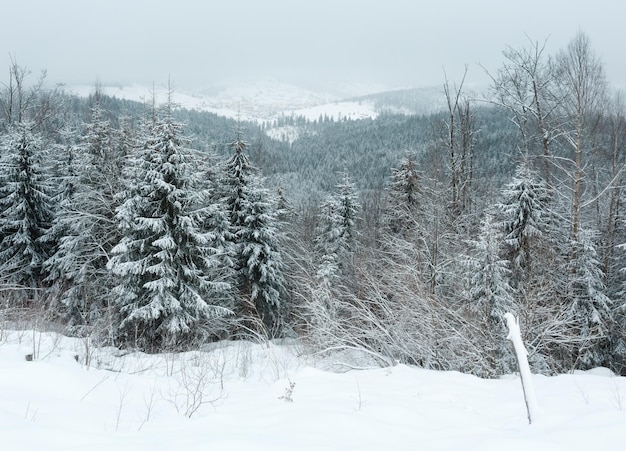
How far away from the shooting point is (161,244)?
15023mm

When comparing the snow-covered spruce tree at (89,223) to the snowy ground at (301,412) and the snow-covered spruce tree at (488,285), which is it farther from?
the snow-covered spruce tree at (488,285)

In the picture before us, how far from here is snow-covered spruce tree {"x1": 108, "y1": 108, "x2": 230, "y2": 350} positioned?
597 inches

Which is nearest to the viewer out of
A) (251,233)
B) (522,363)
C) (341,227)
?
(522,363)

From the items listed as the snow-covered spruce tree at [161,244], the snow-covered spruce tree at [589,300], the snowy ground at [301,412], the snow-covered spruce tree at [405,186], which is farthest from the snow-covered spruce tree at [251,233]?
the snowy ground at [301,412]

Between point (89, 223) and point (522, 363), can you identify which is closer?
point (522, 363)

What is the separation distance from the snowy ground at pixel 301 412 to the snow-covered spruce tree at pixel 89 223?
14113 millimetres

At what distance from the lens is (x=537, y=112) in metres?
16.1

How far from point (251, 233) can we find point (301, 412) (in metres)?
17.4

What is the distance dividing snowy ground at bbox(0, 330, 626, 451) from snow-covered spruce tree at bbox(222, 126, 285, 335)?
15.1 meters

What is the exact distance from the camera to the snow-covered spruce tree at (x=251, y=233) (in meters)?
20.5

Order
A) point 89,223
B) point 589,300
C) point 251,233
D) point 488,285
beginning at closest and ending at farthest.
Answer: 1. point 488,285
2. point 589,300
3. point 89,223
4. point 251,233

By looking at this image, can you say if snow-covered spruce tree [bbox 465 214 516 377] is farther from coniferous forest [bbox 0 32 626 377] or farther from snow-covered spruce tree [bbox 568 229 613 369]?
snow-covered spruce tree [bbox 568 229 613 369]

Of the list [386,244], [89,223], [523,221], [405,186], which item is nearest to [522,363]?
[386,244]

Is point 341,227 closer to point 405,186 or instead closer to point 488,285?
point 405,186
